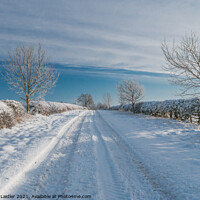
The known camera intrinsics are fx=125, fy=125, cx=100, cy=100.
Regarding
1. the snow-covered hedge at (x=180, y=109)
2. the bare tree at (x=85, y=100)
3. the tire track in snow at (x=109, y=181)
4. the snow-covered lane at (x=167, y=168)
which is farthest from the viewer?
the bare tree at (x=85, y=100)

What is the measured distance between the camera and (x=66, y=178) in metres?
2.45

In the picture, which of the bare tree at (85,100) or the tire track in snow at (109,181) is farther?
the bare tree at (85,100)

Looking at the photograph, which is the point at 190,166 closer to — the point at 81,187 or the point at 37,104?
the point at 81,187

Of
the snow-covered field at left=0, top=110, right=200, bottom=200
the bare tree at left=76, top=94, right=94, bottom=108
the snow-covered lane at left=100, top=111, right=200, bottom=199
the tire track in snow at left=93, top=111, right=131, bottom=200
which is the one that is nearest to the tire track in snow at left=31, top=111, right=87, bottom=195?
the snow-covered field at left=0, top=110, right=200, bottom=200

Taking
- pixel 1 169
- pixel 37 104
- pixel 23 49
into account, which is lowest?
pixel 1 169

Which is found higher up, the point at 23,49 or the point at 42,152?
the point at 23,49

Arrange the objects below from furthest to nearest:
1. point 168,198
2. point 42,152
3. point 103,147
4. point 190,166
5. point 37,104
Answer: point 37,104, point 103,147, point 42,152, point 190,166, point 168,198

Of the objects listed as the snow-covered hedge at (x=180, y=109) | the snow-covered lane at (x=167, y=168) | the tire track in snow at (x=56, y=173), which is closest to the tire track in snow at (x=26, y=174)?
the tire track in snow at (x=56, y=173)

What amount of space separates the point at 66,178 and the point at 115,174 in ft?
3.26

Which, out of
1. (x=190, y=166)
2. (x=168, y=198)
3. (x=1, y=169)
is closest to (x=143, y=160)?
(x=190, y=166)

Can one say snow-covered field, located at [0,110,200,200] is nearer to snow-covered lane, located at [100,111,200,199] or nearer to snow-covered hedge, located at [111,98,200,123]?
snow-covered lane, located at [100,111,200,199]

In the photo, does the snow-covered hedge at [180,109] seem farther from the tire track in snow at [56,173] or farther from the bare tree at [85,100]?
the bare tree at [85,100]

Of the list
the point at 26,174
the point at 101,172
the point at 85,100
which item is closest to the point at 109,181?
the point at 101,172

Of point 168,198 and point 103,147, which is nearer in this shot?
point 168,198
